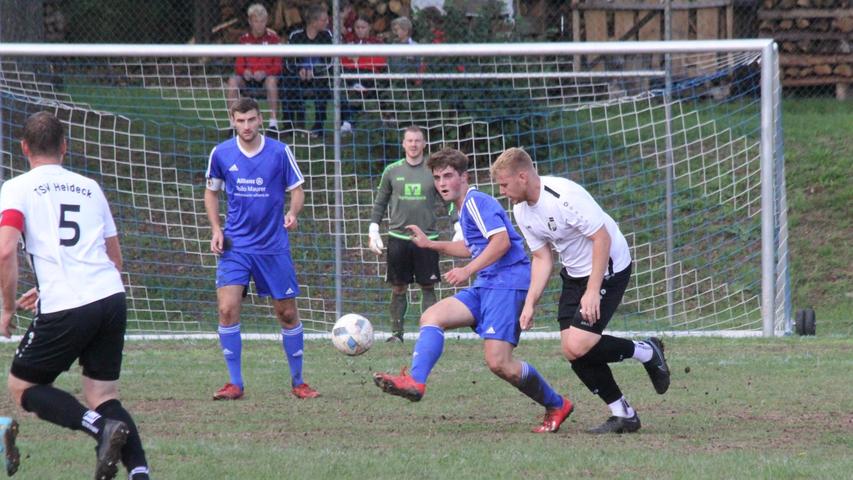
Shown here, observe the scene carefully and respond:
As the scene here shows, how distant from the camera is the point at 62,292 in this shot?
17.9 feet

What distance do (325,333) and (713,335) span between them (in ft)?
12.3

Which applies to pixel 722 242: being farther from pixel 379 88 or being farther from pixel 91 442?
pixel 91 442

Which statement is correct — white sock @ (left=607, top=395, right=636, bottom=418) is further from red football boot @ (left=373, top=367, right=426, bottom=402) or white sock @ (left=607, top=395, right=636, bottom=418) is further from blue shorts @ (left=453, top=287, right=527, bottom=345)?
red football boot @ (left=373, top=367, right=426, bottom=402)

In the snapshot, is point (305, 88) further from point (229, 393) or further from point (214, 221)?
point (229, 393)

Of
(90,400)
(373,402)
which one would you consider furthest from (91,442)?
(373,402)

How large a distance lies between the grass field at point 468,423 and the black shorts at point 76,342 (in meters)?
0.60

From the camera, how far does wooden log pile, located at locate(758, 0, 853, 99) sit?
18.6 metres

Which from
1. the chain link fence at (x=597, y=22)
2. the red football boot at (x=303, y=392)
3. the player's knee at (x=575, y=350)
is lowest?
the red football boot at (x=303, y=392)

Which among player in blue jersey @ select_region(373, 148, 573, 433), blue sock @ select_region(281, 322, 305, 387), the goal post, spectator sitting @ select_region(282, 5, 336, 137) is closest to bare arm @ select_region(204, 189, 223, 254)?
blue sock @ select_region(281, 322, 305, 387)

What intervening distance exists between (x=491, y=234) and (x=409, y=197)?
422 centimetres

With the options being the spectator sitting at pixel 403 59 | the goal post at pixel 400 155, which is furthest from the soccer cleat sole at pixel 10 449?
the spectator sitting at pixel 403 59

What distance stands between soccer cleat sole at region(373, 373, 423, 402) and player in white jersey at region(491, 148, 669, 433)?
2.36 feet

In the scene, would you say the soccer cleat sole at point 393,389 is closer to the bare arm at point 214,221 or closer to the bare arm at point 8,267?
the bare arm at point 8,267

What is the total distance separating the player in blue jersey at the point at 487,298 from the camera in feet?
23.4
